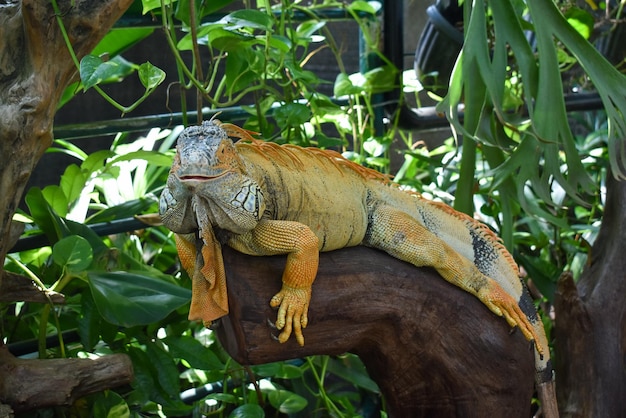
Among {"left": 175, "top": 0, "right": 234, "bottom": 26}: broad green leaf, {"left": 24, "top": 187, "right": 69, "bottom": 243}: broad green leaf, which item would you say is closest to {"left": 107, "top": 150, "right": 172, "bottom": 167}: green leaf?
{"left": 24, "top": 187, "right": 69, "bottom": 243}: broad green leaf

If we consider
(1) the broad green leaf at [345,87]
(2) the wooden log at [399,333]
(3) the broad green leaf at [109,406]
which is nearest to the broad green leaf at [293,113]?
(1) the broad green leaf at [345,87]

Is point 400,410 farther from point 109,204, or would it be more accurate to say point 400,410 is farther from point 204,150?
point 109,204

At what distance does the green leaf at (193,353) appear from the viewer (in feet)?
6.90

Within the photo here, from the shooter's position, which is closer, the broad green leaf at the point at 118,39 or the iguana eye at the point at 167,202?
the iguana eye at the point at 167,202

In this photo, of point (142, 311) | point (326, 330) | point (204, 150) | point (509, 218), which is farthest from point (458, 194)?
point (204, 150)

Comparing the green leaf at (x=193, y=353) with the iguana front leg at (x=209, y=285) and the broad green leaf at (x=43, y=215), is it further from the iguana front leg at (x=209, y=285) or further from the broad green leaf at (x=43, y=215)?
the iguana front leg at (x=209, y=285)

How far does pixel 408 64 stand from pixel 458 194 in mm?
1990

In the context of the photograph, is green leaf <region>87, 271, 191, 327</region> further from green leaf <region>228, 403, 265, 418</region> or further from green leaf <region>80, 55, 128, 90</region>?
green leaf <region>80, 55, 128, 90</region>

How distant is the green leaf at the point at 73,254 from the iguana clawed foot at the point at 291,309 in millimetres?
589

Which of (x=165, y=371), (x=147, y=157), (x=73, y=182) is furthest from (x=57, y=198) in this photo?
(x=165, y=371)

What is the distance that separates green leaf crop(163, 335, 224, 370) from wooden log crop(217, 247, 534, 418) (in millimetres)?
437

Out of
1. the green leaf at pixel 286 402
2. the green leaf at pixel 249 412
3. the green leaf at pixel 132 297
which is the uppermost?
the green leaf at pixel 132 297

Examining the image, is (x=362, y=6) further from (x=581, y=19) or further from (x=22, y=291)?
(x=22, y=291)

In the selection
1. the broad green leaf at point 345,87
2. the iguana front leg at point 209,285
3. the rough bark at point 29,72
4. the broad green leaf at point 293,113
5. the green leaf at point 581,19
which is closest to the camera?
the iguana front leg at point 209,285
